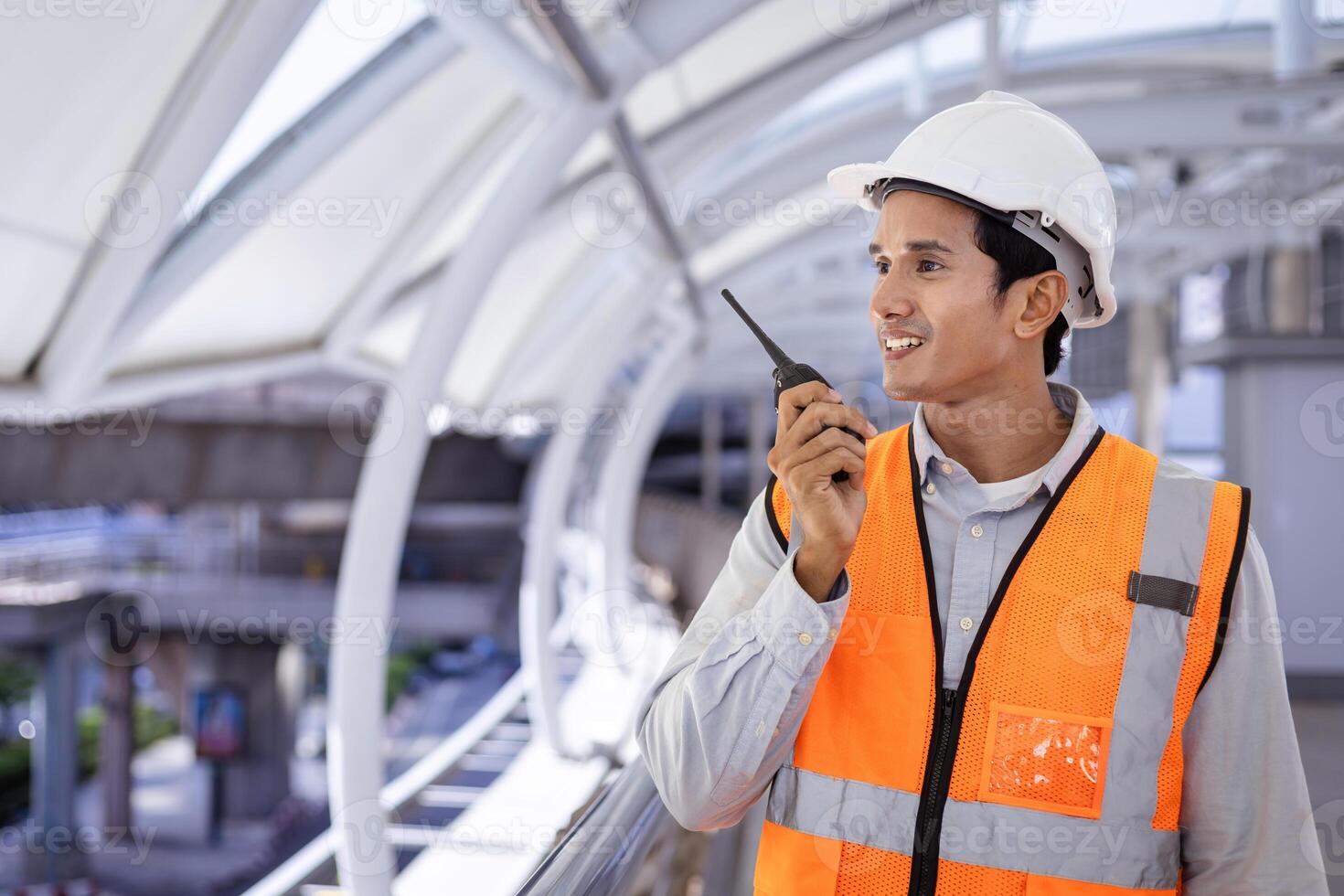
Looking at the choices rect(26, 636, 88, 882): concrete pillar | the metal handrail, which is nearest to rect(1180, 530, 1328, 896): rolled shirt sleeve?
the metal handrail

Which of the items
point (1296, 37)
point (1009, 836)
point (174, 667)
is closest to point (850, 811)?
point (1009, 836)

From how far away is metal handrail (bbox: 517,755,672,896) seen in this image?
1.83 meters

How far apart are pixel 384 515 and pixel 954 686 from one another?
418cm

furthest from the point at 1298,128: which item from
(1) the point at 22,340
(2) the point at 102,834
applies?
(2) the point at 102,834

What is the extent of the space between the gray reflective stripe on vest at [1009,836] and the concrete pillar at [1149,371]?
49.5ft

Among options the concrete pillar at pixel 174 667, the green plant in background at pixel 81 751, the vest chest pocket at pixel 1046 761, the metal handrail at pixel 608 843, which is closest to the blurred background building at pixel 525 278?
the metal handrail at pixel 608 843

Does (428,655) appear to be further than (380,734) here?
Yes

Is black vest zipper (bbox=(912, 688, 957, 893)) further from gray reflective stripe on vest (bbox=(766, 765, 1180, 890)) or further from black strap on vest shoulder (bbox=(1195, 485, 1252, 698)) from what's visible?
black strap on vest shoulder (bbox=(1195, 485, 1252, 698))

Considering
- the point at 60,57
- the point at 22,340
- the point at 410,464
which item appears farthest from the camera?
the point at 410,464

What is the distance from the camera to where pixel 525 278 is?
35.1 feet

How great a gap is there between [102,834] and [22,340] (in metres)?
19.6

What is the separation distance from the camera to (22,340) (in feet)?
16.1

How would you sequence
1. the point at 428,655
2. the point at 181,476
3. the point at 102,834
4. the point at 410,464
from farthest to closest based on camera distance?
the point at 428,655, the point at 102,834, the point at 181,476, the point at 410,464

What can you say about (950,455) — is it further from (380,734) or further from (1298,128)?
(1298,128)
